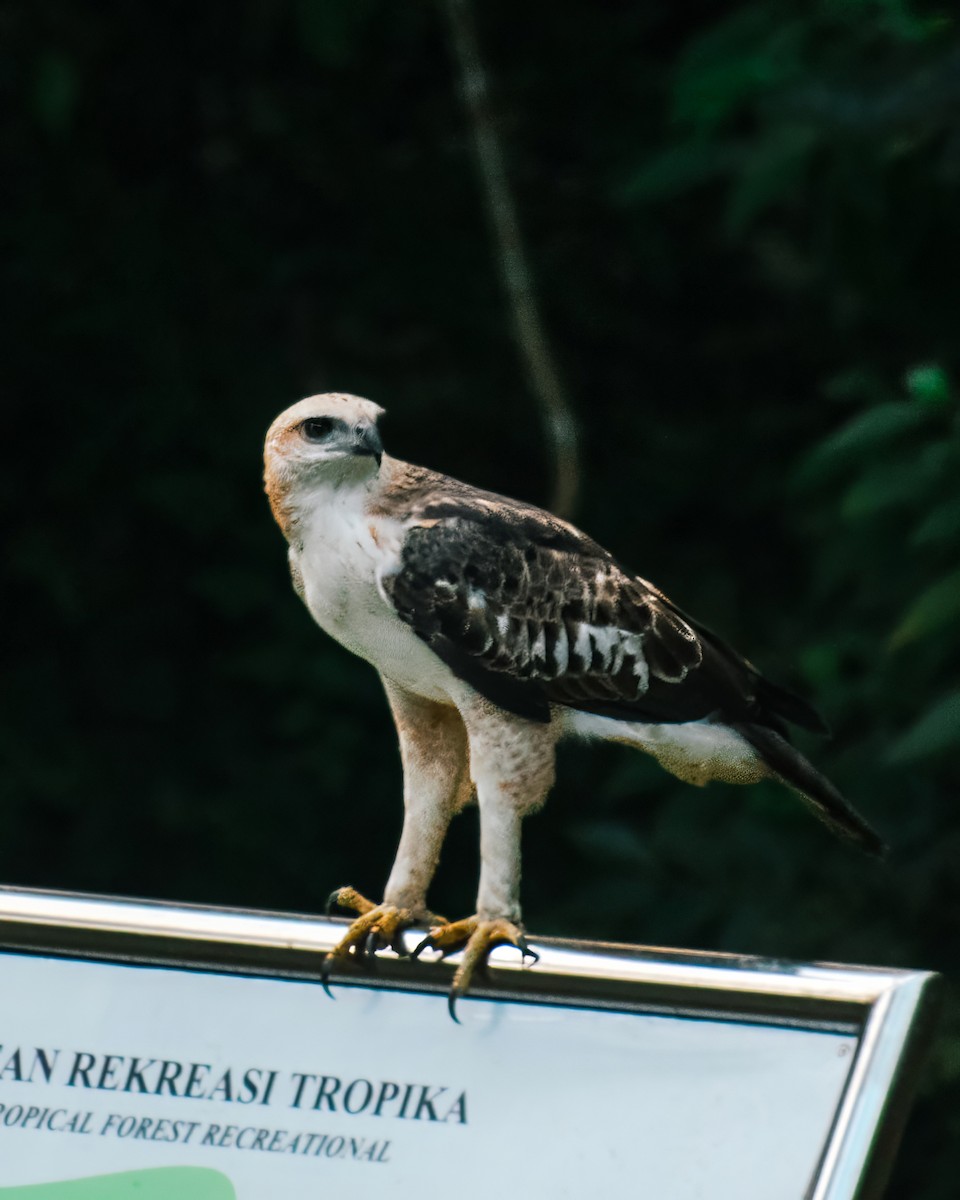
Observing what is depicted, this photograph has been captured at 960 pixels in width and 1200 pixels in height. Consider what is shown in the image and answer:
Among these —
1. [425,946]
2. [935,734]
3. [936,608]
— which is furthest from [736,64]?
[425,946]

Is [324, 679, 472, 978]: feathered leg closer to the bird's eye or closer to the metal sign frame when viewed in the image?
the metal sign frame

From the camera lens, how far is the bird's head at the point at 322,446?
182cm

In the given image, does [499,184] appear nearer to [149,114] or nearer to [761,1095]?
[149,114]

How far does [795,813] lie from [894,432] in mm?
978

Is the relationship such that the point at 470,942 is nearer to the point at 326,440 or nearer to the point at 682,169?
the point at 326,440

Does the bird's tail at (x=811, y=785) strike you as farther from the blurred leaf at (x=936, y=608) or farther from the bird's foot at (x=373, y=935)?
the blurred leaf at (x=936, y=608)

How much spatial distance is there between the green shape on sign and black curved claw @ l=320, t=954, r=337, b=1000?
0.22 metres

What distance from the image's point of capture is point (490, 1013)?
1725 millimetres

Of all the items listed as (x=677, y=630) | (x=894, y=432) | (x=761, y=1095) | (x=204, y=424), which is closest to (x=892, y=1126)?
(x=761, y=1095)

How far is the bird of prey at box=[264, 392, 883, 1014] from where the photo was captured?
1.86 metres

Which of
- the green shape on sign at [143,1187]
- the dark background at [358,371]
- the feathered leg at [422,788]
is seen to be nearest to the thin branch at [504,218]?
the dark background at [358,371]

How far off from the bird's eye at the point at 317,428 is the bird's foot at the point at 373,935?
1.67ft

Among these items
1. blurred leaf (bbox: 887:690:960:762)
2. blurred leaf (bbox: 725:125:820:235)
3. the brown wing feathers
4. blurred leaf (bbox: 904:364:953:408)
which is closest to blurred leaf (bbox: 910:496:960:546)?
blurred leaf (bbox: 904:364:953:408)

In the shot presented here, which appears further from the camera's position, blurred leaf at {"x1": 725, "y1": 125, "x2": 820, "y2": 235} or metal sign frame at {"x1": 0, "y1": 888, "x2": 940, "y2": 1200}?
blurred leaf at {"x1": 725, "y1": 125, "x2": 820, "y2": 235}
